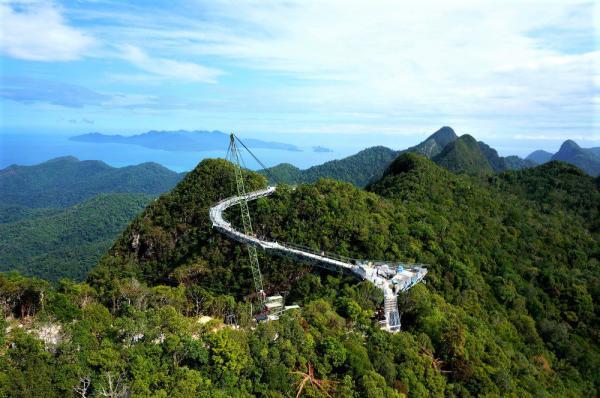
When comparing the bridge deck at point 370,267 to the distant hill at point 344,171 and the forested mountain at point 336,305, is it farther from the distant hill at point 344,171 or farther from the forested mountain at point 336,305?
the distant hill at point 344,171

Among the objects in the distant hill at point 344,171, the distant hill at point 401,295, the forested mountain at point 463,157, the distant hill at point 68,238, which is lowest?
the distant hill at point 68,238

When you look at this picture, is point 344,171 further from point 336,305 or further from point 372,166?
point 336,305

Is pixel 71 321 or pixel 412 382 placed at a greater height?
pixel 71 321

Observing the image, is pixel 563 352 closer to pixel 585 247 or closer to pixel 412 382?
pixel 412 382

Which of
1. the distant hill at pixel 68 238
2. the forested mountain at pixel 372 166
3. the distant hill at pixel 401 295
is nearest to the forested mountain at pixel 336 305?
the distant hill at pixel 401 295

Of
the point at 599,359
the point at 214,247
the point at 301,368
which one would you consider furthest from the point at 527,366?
the point at 214,247

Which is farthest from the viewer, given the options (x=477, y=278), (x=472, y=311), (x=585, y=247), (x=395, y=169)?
(x=395, y=169)
